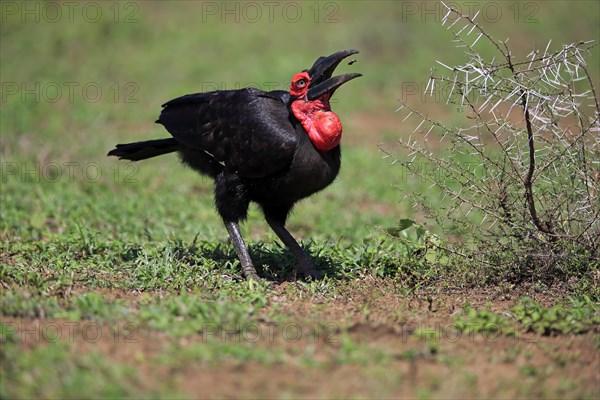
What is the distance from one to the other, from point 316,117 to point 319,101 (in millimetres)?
107

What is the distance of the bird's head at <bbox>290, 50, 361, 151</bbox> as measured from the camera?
4.47m

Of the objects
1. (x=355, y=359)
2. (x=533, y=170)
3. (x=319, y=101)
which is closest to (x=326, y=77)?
(x=319, y=101)

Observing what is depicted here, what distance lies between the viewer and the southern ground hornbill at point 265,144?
453cm

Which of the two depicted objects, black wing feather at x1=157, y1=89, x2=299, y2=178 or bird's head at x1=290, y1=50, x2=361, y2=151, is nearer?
bird's head at x1=290, y1=50, x2=361, y2=151

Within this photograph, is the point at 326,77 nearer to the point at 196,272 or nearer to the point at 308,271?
the point at 308,271

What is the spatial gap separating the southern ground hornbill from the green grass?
14.1 inches

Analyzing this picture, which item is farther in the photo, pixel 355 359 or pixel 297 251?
pixel 297 251

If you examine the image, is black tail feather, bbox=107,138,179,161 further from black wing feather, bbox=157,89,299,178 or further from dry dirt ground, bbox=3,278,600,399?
dry dirt ground, bbox=3,278,600,399

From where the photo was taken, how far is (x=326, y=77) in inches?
187

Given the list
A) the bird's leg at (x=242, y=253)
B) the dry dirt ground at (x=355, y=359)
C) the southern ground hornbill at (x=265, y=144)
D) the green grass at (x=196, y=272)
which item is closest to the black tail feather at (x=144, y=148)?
the southern ground hornbill at (x=265, y=144)

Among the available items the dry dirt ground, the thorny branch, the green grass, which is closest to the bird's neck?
the thorny branch

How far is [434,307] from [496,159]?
3.31 ft

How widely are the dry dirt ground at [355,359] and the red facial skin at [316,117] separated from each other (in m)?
1.06

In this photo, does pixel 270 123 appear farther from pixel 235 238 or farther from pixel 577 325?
pixel 577 325
